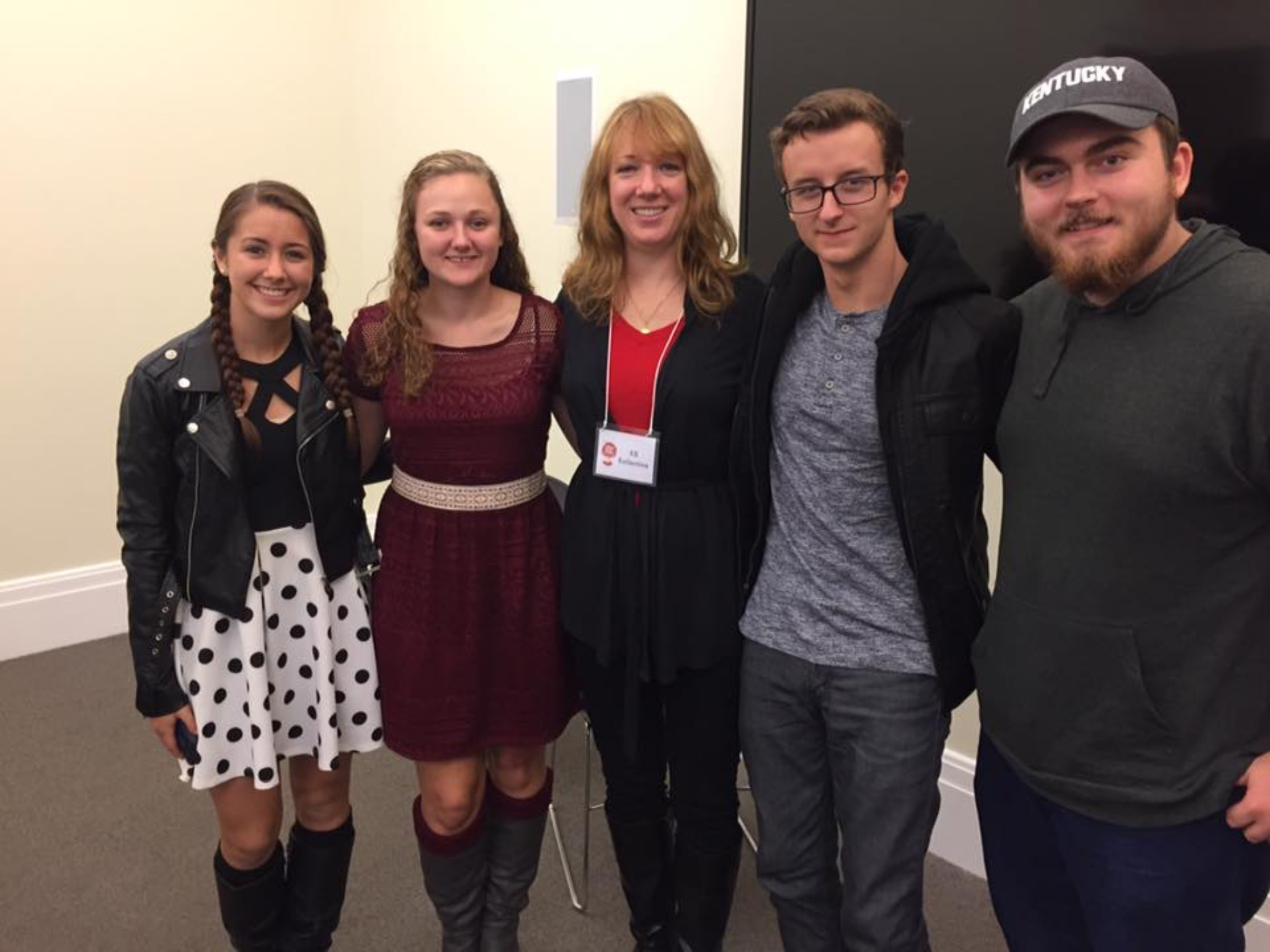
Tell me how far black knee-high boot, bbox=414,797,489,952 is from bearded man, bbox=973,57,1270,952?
1.02m

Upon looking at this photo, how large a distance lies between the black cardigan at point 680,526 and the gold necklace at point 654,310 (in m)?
0.05

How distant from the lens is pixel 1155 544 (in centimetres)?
113

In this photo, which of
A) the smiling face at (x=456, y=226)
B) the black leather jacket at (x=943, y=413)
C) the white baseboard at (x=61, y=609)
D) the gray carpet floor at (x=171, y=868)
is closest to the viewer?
the black leather jacket at (x=943, y=413)

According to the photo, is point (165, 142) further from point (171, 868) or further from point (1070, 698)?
point (1070, 698)

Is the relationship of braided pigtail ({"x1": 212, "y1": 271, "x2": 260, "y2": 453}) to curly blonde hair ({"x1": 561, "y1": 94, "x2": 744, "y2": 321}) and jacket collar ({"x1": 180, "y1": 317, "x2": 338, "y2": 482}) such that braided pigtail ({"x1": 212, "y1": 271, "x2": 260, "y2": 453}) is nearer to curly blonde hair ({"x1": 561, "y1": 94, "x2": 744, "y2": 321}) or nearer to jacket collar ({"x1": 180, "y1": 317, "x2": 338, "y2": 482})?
jacket collar ({"x1": 180, "y1": 317, "x2": 338, "y2": 482})

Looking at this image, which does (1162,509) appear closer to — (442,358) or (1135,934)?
(1135,934)

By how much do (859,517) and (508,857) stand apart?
3.21ft

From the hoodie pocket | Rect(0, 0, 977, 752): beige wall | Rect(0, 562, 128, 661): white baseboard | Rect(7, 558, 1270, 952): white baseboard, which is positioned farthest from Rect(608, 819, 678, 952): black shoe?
Rect(0, 562, 128, 661): white baseboard

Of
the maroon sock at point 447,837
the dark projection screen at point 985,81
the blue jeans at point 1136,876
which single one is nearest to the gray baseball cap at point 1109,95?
the dark projection screen at point 985,81

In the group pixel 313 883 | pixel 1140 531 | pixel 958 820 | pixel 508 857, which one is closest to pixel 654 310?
pixel 1140 531

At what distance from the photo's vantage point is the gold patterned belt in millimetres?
1662

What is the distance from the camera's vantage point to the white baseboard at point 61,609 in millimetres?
3502

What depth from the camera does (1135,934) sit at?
1209mm

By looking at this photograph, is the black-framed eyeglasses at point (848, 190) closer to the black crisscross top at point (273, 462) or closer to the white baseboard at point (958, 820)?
the black crisscross top at point (273, 462)
